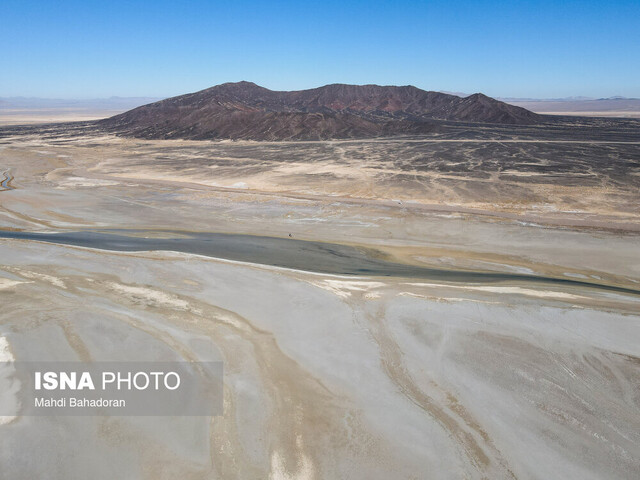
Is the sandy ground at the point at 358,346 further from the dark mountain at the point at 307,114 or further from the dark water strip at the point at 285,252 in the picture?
the dark mountain at the point at 307,114

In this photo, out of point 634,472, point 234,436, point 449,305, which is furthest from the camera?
point 449,305

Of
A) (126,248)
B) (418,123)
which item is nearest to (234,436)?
(126,248)

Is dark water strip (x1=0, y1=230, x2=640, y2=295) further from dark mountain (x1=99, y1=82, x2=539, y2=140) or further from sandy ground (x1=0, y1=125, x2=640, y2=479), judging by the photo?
dark mountain (x1=99, y1=82, x2=539, y2=140)

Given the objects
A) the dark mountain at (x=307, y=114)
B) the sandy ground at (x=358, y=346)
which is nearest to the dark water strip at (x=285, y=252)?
the sandy ground at (x=358, y=346)

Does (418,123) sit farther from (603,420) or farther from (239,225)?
(603,420)

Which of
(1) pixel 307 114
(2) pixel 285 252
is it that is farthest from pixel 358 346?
(1) pixel 307 114

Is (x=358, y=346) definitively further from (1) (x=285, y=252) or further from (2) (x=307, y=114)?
(2) (x=307, y=114)
